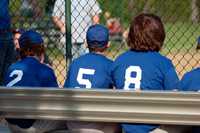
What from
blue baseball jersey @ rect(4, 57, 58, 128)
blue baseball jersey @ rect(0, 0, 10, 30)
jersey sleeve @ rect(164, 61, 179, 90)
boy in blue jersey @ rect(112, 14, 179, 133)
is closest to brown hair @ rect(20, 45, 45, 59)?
blue baseball jersey @ rect(4, 57, 58, 128)

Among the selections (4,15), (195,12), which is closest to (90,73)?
(4,15)

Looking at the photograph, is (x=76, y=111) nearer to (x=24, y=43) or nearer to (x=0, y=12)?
(x=24, y=43)

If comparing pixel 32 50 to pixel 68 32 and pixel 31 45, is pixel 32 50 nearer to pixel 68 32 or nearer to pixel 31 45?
pixel 31 45

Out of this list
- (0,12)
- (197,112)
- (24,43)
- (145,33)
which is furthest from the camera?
(0,12)

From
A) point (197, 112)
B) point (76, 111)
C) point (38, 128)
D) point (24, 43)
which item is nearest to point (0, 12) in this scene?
point (24, 43)

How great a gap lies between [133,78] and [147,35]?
34 cm

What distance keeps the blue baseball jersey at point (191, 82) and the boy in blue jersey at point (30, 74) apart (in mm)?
919

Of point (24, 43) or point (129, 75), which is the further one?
point (24, 43)

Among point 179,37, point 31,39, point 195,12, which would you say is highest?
point 31,39

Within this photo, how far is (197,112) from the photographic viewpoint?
412cm

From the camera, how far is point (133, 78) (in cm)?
468

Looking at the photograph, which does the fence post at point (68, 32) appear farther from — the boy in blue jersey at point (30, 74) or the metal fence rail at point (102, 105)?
the metal fence rail at point (102, 105)

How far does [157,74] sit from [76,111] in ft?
2.15

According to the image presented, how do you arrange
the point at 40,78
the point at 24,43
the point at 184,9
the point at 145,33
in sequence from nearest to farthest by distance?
1. the point at 145,33
2. the point at 40,78
3. the point at 24,43
4. the point at 184,9
